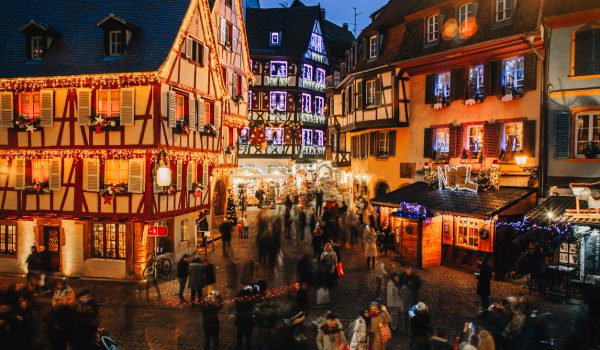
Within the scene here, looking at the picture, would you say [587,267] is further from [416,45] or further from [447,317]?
[416,45]

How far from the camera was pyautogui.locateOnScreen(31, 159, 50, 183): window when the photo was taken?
69.3 feet

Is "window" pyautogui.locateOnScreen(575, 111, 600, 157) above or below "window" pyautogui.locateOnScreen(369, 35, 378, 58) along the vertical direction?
below

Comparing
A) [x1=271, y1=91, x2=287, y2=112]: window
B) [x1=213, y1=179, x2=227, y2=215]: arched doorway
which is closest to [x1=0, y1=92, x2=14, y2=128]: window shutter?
[x1=213, y1=179, x2=227, y2=215]: arched doorway

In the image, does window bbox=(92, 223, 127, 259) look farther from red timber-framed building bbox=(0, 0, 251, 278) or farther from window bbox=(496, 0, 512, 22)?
window bbox=(496, 0, 512, 22)

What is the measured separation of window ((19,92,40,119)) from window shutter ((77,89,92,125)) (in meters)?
2.30

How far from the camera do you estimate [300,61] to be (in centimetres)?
4622

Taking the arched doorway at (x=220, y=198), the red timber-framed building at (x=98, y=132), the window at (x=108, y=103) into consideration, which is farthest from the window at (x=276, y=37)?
the window at (x=108, y=103)

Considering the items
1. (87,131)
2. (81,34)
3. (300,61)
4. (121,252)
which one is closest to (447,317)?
(121,252)

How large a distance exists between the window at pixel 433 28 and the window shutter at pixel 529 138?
696cm

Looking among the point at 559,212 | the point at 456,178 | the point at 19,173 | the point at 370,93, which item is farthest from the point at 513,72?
the point at 19,173

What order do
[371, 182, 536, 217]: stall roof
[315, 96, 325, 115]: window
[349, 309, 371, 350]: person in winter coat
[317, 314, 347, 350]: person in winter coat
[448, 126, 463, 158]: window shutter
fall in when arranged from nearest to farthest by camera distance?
1. [317, 314, 347, 350]: person in winter coat
2. [349, 309, 371, 350]: person in winter coat
3. [371, 182, 536, 217]: stall roof
4. [448, 126, 463, 158]: window shutter
5. [315, 96, 325, 115]: window

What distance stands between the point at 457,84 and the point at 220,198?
16422 mm

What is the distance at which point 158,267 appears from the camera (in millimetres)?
20141

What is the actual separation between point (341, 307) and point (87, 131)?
→ 12.4 m
